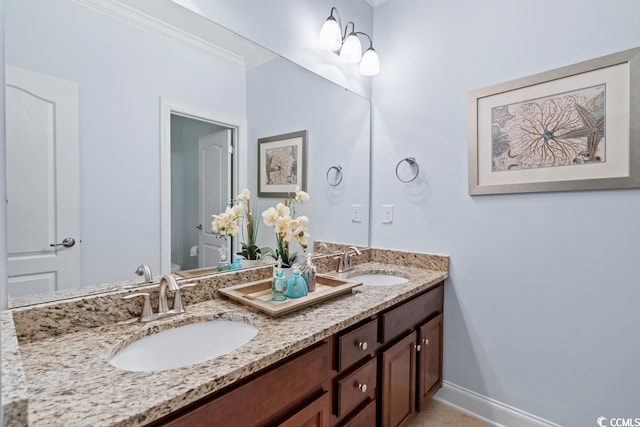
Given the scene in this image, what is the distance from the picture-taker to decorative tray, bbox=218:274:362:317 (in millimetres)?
1152

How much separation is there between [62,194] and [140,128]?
1.13 ft

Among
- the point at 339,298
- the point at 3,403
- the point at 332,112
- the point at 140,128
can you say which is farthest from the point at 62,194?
the point at 332,112

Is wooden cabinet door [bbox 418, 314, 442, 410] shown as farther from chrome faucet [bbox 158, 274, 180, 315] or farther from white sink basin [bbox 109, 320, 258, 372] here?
chrome faucet [bbox 158, 274, 180, 315]

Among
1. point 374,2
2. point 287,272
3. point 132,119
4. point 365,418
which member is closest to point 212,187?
point 132,119

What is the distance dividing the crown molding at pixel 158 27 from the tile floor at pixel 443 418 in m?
2.13

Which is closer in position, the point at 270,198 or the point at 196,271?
the point at 196,271

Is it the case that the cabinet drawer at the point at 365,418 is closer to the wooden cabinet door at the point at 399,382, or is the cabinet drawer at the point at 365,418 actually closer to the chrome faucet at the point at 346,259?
the wooden cabinet door at the point at 399,382

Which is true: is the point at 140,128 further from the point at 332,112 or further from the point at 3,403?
the point at 332,112

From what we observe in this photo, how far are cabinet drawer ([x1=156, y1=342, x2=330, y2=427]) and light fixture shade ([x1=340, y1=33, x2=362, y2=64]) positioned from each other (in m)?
1.73

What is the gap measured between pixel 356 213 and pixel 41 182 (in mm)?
1653

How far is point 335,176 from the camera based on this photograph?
2.06 meters

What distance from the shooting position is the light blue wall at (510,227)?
1.42m

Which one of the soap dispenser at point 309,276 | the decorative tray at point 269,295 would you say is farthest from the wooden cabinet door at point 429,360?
the soap dispenser at point 309,276

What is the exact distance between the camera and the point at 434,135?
195 centimetres
